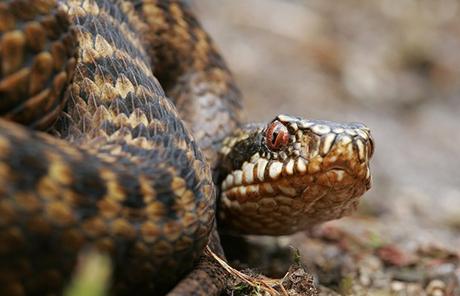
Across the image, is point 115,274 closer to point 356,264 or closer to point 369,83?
point 356,264

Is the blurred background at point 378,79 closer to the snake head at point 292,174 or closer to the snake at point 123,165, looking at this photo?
the snake head at point 292,174

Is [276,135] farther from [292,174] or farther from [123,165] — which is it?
[123,165]

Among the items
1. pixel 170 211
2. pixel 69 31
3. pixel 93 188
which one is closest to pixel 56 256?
pixel 93 188

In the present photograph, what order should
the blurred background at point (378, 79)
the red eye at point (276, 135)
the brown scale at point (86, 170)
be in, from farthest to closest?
the blurred background at point (378, 79)
the red eye at point (276, 135)
the brown scale at point (86, 170)

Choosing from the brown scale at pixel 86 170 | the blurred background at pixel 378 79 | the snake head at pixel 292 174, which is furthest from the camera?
the blurred background at pixel 378 79

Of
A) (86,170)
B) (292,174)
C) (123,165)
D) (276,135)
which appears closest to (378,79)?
(276,135)

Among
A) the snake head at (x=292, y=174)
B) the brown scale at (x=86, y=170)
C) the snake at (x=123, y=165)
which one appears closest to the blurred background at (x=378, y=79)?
the snake head at (x=292, y=174)
